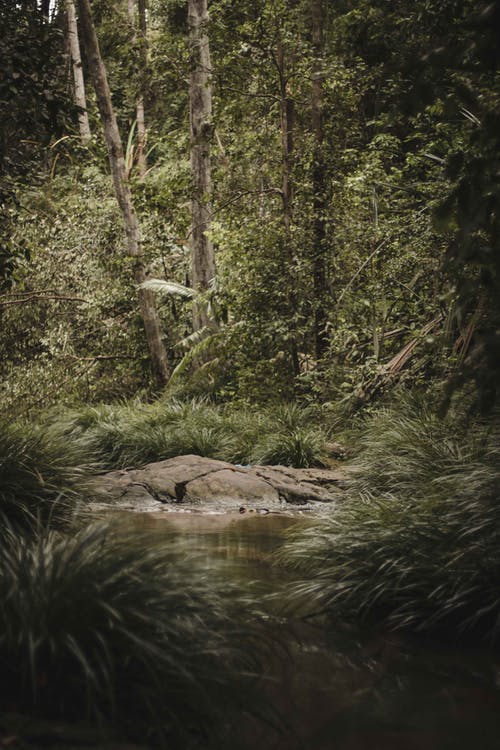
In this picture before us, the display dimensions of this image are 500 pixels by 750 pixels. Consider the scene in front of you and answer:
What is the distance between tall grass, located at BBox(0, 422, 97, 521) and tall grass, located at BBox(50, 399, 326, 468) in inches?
130

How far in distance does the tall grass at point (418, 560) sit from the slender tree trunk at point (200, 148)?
1041 cm

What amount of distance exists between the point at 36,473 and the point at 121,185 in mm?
10631

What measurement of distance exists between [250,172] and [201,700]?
14.3 metres

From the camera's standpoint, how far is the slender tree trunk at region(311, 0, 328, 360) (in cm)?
1313

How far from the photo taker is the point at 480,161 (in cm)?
237

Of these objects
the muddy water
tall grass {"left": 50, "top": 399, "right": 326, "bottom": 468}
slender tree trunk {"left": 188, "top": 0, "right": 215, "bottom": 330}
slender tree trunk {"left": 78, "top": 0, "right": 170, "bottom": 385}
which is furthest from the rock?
slender tree trunk {"left": 78, "top": 0, "right": 170, "bottom": 385}

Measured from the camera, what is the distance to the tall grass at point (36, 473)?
586 cm

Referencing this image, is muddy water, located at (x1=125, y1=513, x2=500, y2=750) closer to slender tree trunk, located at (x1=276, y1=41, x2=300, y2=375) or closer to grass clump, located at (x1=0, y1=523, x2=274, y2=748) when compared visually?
grass clump, located at (x1=0, y1=523, x2=274, y2=748)

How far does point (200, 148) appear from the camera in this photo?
1512 cm

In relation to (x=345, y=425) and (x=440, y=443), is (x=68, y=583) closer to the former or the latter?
(x=440, y=443)

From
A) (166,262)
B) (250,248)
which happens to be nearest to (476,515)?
(250,248)

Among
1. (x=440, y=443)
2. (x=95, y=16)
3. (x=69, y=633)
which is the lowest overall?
(x=440, y=443)

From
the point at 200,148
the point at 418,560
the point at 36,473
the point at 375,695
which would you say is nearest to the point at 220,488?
the point at 36,473

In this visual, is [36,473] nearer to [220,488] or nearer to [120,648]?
[220,488]
